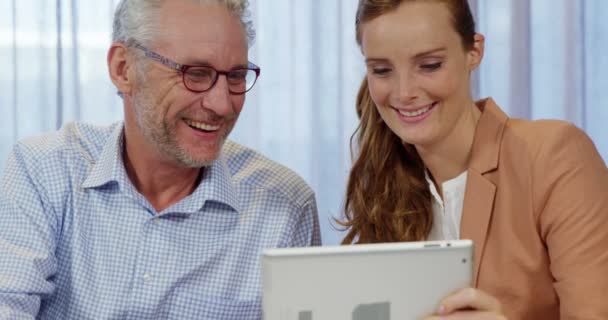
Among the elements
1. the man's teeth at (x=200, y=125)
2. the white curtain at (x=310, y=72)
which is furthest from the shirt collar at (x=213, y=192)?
the white curtain at (x=310, y=72)

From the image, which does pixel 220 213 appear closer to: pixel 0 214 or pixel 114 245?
pixel 114 245

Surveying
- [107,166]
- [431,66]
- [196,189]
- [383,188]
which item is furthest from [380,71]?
[107,166]

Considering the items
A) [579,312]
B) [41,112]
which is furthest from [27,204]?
[41,112]

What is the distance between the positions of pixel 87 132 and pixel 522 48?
7.00ft

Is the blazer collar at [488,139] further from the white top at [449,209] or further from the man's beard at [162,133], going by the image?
the man's beard at [162,133]

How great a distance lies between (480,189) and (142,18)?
0.74 m

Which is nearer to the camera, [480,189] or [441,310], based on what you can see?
[441,310]

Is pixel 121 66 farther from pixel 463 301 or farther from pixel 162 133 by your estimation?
pixel 463 301

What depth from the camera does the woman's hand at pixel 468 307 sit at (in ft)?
3.39

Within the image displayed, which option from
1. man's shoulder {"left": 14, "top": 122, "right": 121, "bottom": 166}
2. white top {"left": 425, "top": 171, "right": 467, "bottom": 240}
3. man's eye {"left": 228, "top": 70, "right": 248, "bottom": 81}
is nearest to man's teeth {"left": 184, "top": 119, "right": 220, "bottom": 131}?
man's eye {"left": 228, "top": 70, "right": 248, "bottom": 81}

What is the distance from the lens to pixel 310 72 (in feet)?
10.2

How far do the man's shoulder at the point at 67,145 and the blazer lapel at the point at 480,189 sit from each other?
763mm

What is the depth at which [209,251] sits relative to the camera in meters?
1.56

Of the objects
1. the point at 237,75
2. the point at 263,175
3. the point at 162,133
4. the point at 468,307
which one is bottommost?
the point at 468,307
